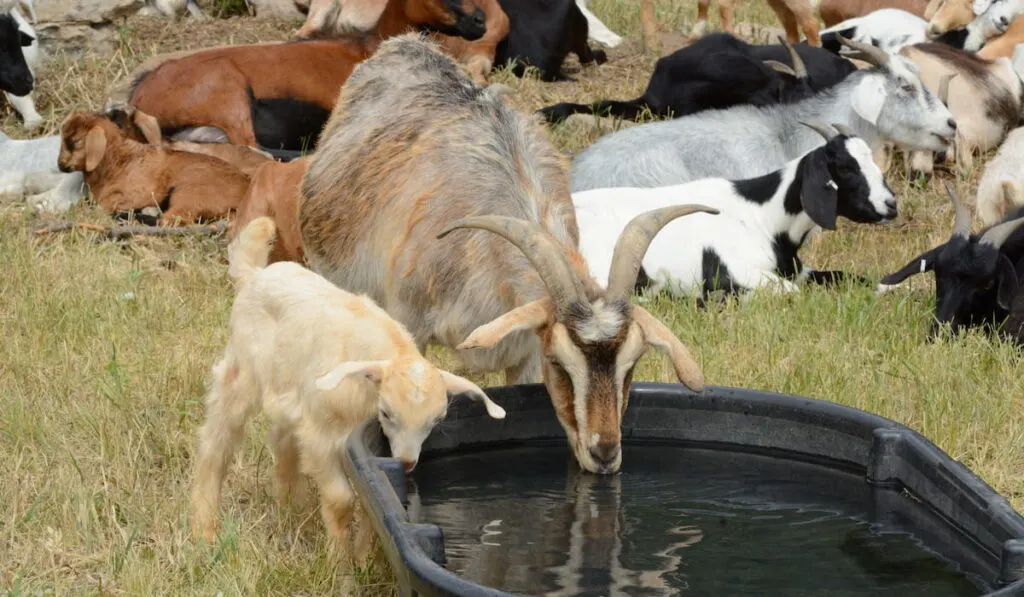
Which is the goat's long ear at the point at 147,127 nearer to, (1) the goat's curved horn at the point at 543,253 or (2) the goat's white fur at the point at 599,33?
(1) the goat's curved horn at the point at 543,253

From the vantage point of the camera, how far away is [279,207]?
749 cm

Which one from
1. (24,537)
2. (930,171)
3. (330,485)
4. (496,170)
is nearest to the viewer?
(330,485)

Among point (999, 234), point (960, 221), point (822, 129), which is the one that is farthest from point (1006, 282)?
point (822, 129)

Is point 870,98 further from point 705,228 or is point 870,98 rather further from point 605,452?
point 605,452

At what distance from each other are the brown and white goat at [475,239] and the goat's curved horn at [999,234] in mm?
2169

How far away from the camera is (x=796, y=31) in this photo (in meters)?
A: 12.2

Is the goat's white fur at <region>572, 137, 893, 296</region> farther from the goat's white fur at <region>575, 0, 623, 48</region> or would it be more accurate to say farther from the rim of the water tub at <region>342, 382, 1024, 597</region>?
the goat's white fur at <region>575, 0, 623, 48</region>

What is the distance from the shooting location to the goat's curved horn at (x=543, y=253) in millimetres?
4449

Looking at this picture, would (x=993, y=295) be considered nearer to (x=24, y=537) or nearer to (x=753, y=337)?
(x=753, y=337)

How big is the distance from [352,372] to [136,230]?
440 centimetres

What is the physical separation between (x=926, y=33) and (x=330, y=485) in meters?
9.05

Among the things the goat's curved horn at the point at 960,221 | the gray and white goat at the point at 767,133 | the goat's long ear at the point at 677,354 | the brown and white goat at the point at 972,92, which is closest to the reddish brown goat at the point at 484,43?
the gray and white goat at the point at 767,133

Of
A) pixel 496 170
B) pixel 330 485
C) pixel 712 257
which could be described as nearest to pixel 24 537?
pixel 330 485

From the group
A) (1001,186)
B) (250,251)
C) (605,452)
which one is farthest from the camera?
(1001,186)
